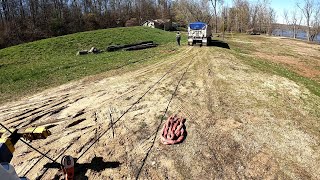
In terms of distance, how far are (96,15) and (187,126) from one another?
2357 inches

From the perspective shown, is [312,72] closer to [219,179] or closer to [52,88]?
[219,179]

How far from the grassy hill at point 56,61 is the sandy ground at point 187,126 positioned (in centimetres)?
221

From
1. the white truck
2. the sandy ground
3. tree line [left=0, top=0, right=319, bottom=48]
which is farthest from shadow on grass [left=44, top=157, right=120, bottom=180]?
tree line [left=0, top=0, right=319, bottom=48]

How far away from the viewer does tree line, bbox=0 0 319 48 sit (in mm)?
48078

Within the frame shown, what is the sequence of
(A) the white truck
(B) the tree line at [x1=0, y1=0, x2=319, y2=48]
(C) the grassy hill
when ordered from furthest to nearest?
(B) the tree line at [x1=0, y1=0, x2=319, y2=48] → (A) the white truck → (C) the grassy hill

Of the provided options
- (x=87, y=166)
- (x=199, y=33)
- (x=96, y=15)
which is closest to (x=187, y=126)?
(x=87, y=166)

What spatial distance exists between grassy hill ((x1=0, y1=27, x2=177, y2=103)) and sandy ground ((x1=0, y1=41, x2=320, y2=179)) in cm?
221

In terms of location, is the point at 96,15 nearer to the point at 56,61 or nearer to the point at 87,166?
the point at 56,61

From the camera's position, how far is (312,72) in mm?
19047

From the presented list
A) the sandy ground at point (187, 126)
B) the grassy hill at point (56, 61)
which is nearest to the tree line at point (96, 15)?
the grassy hill at point (56, 61)

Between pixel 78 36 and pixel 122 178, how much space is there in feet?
91.8

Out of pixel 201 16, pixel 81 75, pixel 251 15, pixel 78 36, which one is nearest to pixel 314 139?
pixel 81 75

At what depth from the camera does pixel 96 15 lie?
6353cm

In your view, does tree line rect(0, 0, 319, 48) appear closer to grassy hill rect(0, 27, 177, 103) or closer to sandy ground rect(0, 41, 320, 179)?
grassy hill rect(0, 27, 177, 103)
